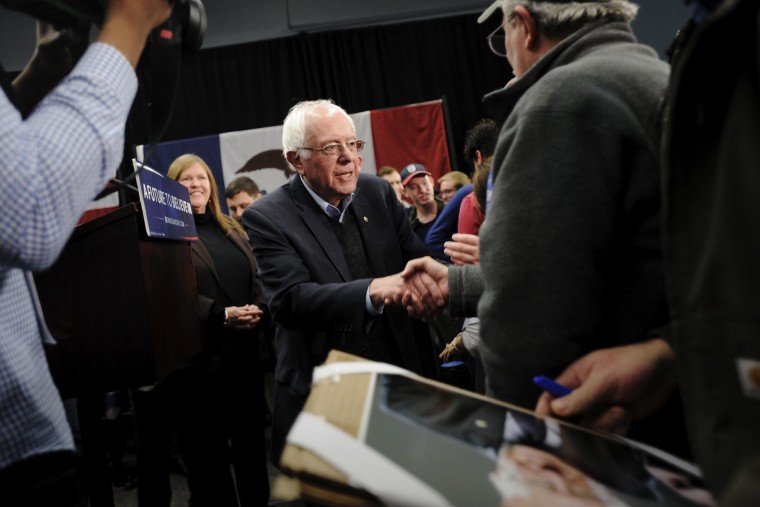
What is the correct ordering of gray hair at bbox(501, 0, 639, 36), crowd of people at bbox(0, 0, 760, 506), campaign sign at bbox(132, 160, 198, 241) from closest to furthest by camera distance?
1. crowd of people at bbox(0, 0, 760, 506)
2. gray hair at bbox(501, 0, 639, 36)
3. campaign sign at bbox(132, 160, 198, 241)

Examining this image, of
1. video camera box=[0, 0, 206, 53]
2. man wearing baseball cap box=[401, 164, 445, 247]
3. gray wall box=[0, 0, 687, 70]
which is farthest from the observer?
gray wall box=[0, 0, 687, 70]

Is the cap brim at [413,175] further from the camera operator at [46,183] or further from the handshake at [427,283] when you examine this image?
the camera operator at [46,183]

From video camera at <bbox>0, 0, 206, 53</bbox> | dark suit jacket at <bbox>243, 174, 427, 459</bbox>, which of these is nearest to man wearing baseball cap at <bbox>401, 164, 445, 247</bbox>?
dark suit jacket at <bbox>243, 174, 427, 459</bbox>

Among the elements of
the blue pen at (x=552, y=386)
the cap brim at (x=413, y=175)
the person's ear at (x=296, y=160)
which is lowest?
the blue pen at (x=552, y=386)

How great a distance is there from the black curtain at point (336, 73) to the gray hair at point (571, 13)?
21.2 ft

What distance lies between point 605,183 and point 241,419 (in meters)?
2.41

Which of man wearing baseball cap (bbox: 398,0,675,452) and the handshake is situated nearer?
man wearing baseball cap (bbox: 398,0,675,452)

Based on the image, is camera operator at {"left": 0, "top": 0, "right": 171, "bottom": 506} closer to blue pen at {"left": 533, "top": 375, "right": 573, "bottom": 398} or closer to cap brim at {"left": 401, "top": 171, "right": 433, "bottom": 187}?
blue pen at {"left": 533, "top": 375, "right": 573, "bottom": 398}

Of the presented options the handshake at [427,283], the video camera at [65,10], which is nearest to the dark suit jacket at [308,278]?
the handshake at [427,283]

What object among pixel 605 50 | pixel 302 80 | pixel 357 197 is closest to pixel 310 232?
pixel 357 197

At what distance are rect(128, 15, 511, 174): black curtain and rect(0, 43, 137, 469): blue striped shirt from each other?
6.86 m

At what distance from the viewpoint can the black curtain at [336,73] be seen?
746 centimetres

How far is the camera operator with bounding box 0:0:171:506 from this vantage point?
0.69 m

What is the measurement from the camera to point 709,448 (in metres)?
0.63
